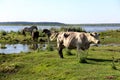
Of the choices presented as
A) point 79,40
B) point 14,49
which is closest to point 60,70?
point 79,40

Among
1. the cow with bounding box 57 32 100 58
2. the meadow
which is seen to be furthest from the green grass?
the cow with bounding box 57 32 100 58

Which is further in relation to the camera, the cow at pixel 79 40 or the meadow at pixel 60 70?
the cow at pixel 79 40

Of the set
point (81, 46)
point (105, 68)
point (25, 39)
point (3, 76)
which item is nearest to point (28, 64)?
point (3, 76)

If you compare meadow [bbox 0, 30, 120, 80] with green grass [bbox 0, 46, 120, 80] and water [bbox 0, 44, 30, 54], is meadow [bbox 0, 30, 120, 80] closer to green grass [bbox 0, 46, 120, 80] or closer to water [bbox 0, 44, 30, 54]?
green grass [bbox 0, 46, 120, 80]

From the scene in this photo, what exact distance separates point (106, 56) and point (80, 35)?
8.75 feet

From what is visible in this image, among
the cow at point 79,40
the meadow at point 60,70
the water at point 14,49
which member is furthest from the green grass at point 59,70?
the water at point 14,49

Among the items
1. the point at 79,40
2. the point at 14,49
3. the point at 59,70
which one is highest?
the point at 79,40

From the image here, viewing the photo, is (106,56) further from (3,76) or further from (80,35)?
(3,76)

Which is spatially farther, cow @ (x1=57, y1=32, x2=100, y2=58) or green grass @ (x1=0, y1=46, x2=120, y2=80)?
cow @ (x1=57, y1=32, x2=100, y2=58)

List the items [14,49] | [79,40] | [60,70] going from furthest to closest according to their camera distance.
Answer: [14,49] < [79,40] < [60,70]

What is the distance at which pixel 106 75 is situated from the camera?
13477 mm

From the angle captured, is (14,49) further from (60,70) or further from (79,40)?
(60,70)

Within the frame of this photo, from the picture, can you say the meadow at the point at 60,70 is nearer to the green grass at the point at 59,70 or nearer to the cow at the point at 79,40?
the green grass at the point at 59,70

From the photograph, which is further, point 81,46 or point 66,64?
point 81,46
